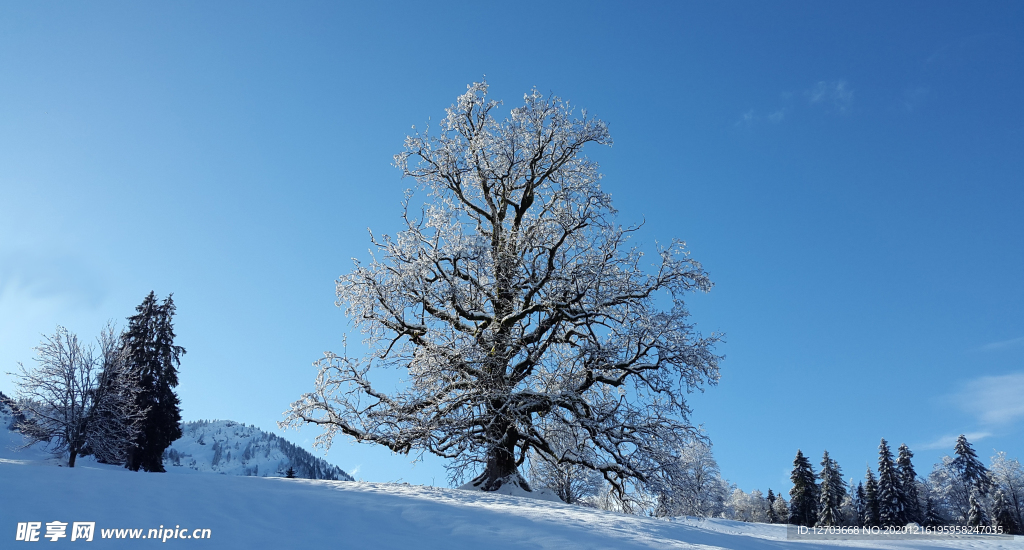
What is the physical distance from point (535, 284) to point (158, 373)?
1272 inches

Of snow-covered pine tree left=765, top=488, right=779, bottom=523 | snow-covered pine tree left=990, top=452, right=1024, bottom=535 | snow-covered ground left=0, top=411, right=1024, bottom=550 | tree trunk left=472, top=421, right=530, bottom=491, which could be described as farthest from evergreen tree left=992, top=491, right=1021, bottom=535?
snow-covered ground left=0, top=411, right=1024, bottom=550

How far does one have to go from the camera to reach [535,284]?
13.3 metres

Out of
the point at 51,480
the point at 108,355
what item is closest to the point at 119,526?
the point at 51,480

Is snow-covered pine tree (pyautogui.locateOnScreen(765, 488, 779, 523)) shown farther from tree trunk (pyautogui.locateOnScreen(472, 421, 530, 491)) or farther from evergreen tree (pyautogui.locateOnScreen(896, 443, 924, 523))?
tree trunk (pyautogui.locateOnScreen(472, 421, 530, 491))

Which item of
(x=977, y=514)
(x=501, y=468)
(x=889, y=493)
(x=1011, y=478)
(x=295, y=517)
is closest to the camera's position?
Answer: (x=295, y=517)

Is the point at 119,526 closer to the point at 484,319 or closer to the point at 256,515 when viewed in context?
the point at 256,515

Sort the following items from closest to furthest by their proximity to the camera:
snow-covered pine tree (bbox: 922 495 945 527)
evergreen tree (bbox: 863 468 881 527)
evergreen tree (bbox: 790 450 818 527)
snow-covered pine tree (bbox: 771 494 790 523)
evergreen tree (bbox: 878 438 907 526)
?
evergreen tree (bbox: 878 438 907 526) < evergreen tree (bbox: 863 468 881 527) < snow-covered pine tree (bbox: 922 495 945 527) < evergreen tree (bbox: 790 450 818 527) < snow-covered pine tree (bbox: 771 494 790 523)

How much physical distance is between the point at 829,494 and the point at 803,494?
290cm

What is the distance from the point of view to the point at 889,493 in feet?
151

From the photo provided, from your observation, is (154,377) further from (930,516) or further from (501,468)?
(930,516)

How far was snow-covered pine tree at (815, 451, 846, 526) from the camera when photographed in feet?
156

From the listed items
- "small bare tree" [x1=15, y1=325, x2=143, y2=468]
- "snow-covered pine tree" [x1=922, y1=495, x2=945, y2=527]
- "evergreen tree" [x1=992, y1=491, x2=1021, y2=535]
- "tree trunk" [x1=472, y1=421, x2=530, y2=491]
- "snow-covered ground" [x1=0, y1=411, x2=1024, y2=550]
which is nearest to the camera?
"snow-covered ground" [x1=0, y1=411, x2=1024, y2=550]

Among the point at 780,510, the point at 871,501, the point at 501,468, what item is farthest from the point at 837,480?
the point at 501,468

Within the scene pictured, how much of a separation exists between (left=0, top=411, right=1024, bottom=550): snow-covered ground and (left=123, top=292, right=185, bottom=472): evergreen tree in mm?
30601
